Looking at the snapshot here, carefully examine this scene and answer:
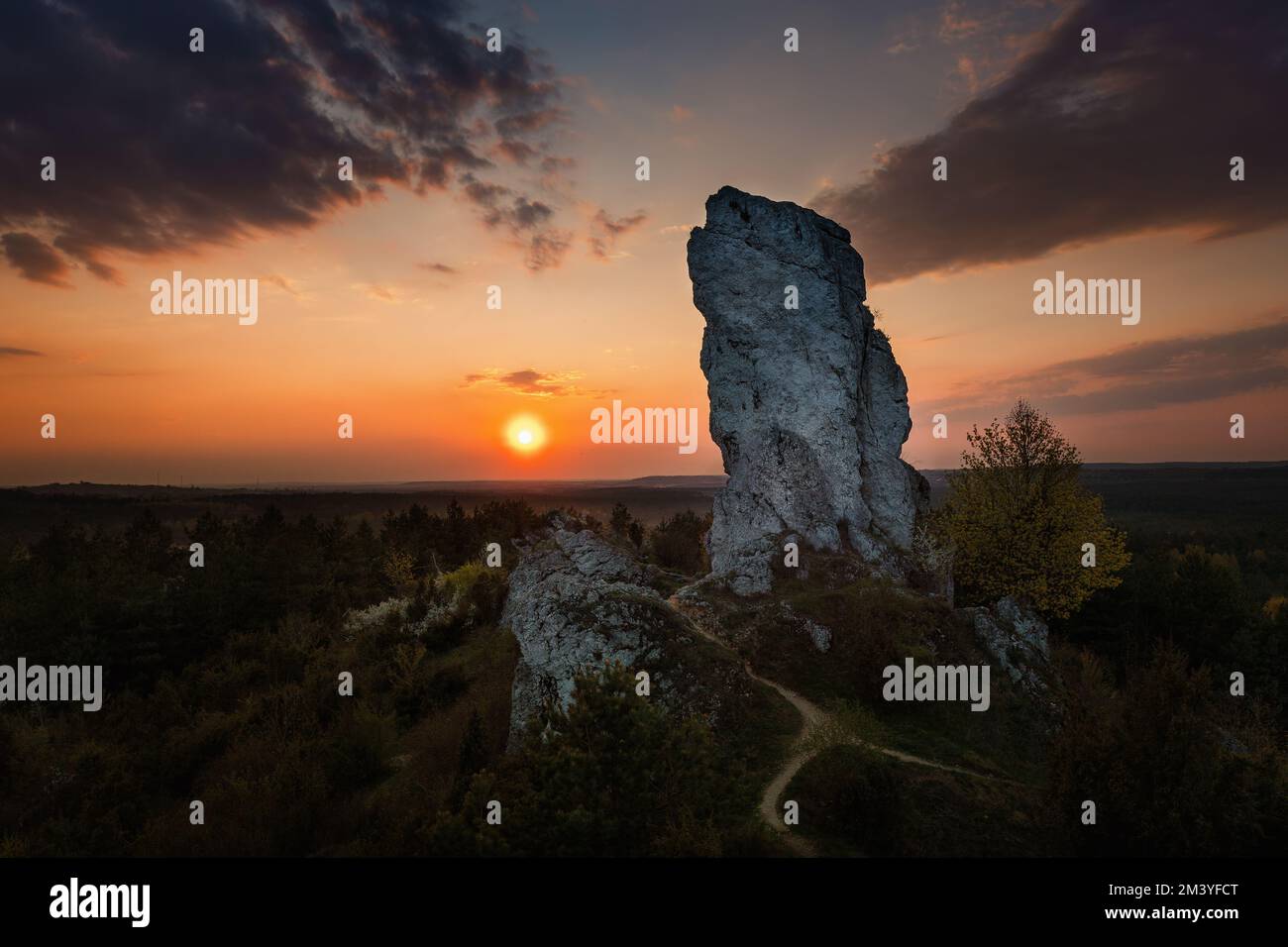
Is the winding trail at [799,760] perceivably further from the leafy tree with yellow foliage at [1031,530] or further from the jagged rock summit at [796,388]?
the leafy tree with yellow foliage at [1031,530]

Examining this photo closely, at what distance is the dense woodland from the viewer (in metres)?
12.9

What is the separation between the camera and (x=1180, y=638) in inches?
1758

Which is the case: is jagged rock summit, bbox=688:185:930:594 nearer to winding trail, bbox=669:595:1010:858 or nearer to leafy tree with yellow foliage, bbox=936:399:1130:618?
leafy tree with yellow foliage, bbox=936:399:1130:618

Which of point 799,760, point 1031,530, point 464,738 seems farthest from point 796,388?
point 464,738

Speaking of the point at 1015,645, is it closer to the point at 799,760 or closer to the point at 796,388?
the point at 799,760

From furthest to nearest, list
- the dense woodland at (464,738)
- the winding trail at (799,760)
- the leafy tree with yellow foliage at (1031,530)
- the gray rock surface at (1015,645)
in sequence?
the leafy tree with yellow foliage at (1031,530) → the gray rock surface at (1015,645) → the winding trail at (799,760) → the dense woodland at (464,738)

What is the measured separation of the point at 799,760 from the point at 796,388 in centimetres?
2776

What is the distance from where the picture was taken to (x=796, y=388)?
4147cm

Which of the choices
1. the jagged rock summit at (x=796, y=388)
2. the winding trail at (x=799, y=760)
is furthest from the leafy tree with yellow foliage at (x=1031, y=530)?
the winding trail at (x=799, y=760)

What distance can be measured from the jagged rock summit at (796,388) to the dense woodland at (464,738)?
11.2 metres

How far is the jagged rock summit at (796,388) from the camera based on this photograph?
39.9 m
